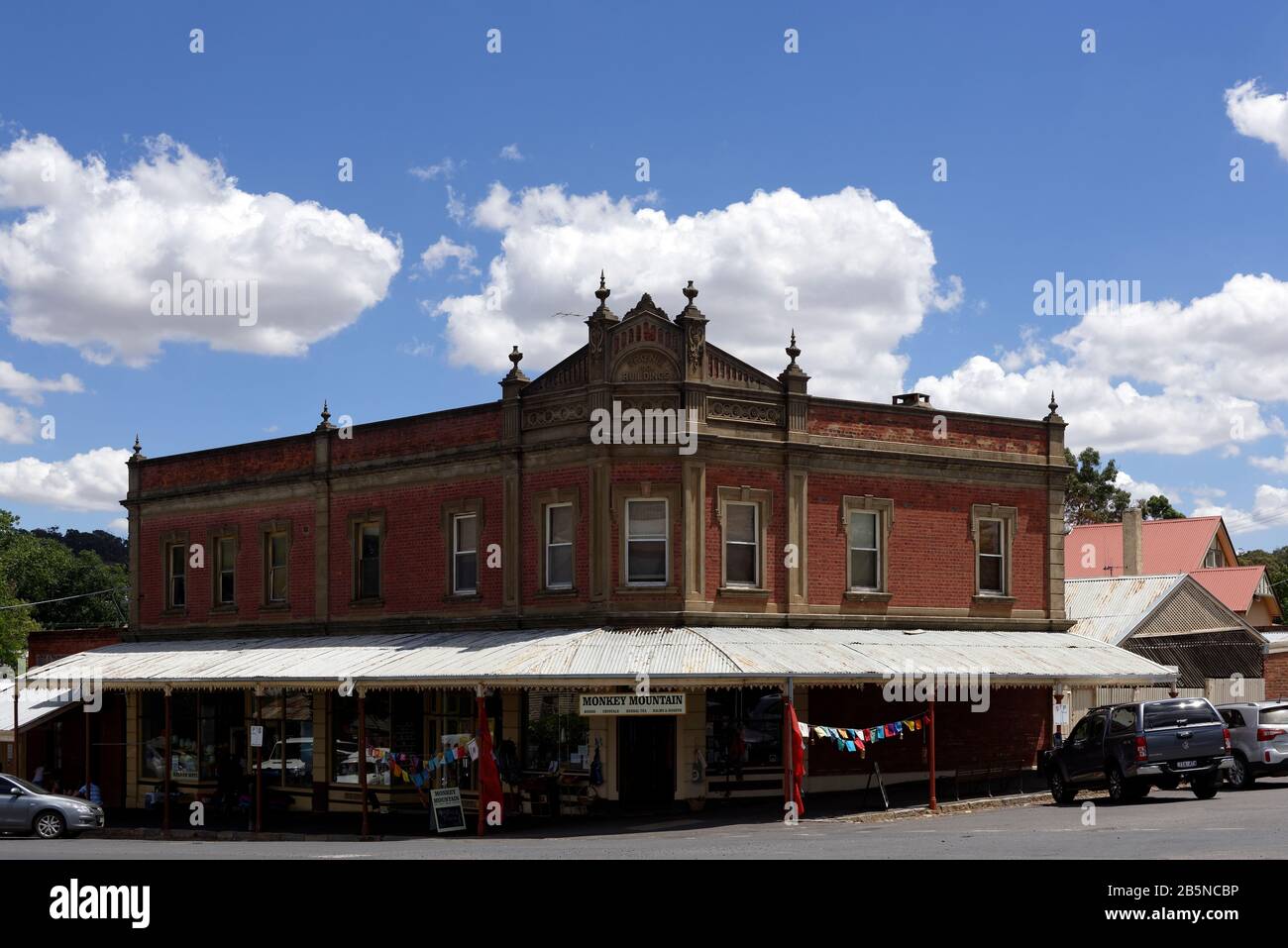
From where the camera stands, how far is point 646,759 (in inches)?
1112

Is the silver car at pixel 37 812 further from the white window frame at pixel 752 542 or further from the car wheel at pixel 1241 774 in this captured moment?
the car wheel at pixel 1241 774

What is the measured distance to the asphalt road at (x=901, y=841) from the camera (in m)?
17.7

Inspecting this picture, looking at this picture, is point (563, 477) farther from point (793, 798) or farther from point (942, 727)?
point (942, 727)

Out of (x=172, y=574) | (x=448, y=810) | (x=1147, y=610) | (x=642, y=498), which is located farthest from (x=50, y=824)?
(x=1147, y=610)

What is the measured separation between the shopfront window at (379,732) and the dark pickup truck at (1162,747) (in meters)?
14.5

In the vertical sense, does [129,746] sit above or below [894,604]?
below

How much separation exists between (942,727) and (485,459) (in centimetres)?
1147

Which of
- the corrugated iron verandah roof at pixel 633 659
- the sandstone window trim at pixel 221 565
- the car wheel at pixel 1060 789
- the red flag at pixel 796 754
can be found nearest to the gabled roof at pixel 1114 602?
the corrugated iron verandah roof at pixel 633 659

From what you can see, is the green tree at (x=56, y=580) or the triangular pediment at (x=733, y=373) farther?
the green tree at (x=56, y=580)

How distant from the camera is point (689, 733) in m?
28.2

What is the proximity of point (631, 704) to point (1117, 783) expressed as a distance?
335 inches

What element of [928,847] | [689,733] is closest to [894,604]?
[689,733]

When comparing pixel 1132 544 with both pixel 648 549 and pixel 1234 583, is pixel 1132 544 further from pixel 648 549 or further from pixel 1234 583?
pixel 648 549

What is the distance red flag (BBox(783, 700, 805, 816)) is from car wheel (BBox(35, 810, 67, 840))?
15193mm
